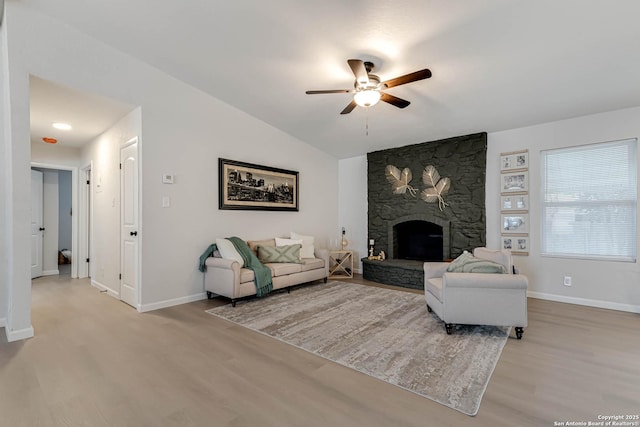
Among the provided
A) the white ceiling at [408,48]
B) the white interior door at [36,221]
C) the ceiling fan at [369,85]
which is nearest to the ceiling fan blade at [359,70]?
the ceiling fan at [369,85]

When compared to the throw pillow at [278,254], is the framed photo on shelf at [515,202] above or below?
above

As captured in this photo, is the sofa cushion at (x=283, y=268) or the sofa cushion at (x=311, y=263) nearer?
the sofa cushion at (x=283, y=268)

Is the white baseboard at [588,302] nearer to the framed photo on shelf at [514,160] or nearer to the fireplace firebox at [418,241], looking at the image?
the fireplace firebox at [418,241]

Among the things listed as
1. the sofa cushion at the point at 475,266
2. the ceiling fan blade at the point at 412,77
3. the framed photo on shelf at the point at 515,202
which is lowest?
the sofa cushion at the point at 475,266

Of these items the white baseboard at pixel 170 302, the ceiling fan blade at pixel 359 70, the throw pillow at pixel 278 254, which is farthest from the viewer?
the throw pillow at pixel 278 254

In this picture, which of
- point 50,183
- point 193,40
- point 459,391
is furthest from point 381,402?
point 50,183

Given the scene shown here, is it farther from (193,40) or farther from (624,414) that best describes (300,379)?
(193,40)

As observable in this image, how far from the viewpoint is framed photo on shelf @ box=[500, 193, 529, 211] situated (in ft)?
14.1

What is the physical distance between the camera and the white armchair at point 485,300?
109 inches

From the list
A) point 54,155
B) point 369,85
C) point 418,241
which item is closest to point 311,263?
point 418,241

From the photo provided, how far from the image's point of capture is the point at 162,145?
380 centimetres

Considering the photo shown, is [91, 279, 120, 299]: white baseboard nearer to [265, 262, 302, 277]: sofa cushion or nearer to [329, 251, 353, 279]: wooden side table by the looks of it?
[265, 262, 302, 277]: sofa cushion

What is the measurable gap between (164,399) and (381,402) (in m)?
1.35

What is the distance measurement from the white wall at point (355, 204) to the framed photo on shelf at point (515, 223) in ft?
7.92
